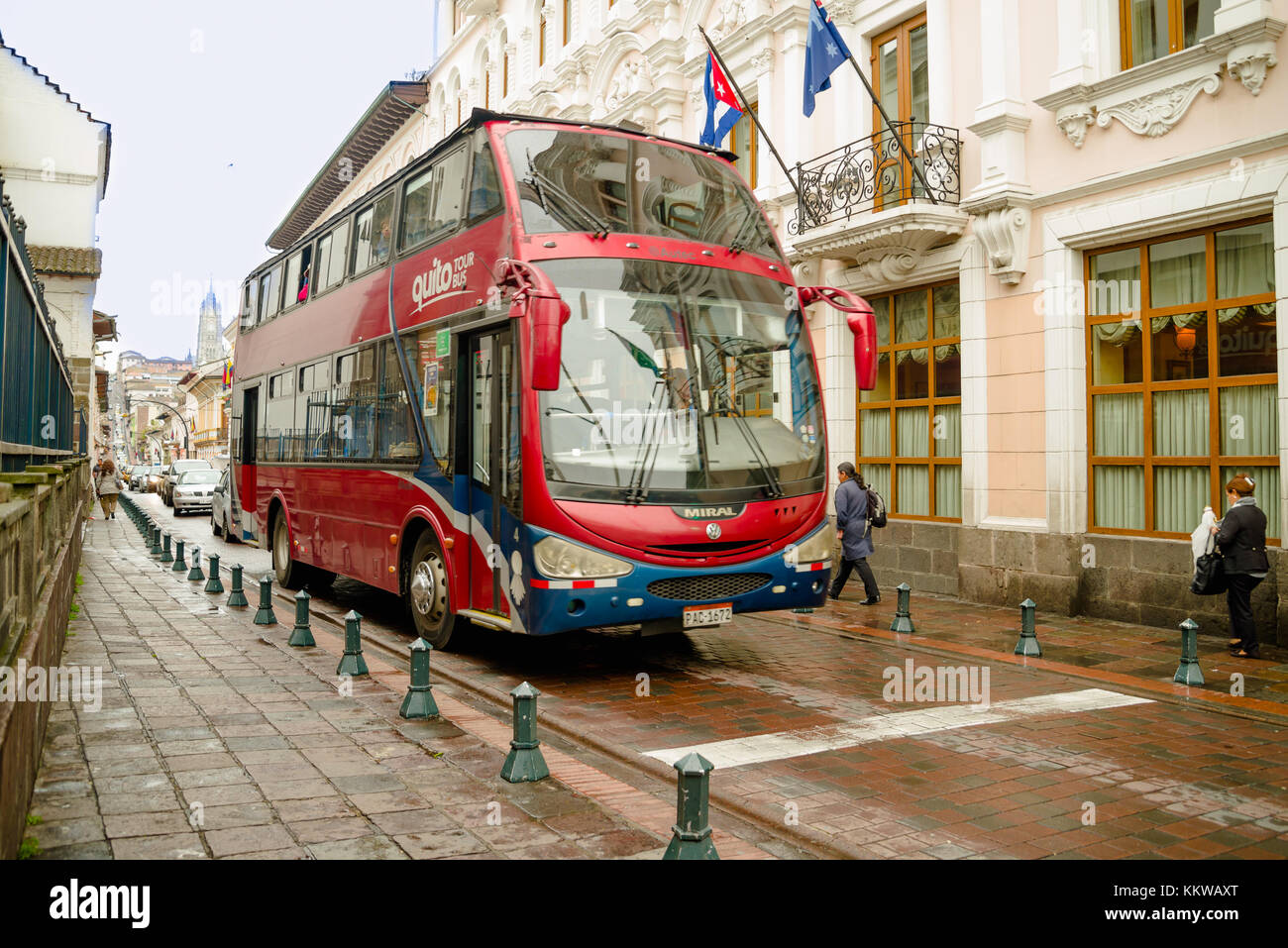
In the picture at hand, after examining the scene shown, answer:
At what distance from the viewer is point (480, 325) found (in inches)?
341

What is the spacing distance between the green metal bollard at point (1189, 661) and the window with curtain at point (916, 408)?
5910mm

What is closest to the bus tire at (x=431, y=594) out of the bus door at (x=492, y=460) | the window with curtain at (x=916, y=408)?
the bus door at (x=492, y=460)

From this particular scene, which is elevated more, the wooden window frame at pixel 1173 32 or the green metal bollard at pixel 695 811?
the wooden window frame at pixel 1173 32

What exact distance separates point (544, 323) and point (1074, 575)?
794 centimetres

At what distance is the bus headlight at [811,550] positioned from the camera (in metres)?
8.59

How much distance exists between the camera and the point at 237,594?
12.6m

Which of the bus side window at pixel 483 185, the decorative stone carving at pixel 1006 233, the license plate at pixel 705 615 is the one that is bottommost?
the license plate at pixel 705 615

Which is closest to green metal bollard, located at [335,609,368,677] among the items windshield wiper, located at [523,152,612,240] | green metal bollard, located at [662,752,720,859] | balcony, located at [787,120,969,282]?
windshield wiper, located at [523,152,612,240]

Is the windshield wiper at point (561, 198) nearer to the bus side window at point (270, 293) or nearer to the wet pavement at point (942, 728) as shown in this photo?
the wet pavement at point (942, 728)

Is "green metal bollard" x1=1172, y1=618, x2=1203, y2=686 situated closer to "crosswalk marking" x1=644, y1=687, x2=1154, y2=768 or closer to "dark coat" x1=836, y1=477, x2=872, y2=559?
"crosswalk marking" x1=644, y1=687, x2=1154, y2=768

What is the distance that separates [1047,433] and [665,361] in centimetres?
651

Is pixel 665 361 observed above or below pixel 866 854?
above

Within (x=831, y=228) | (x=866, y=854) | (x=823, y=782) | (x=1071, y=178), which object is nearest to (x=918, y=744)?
(x=823, y=782)
